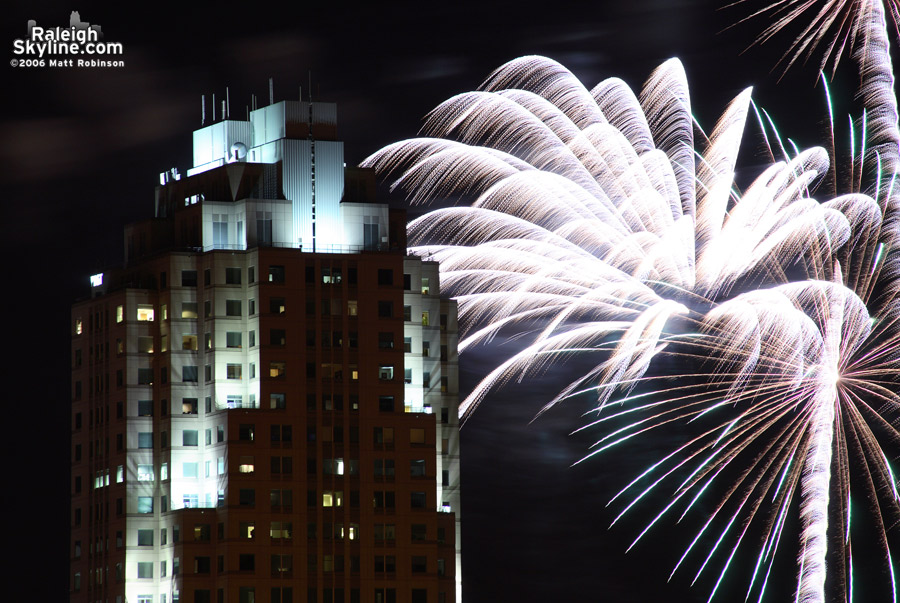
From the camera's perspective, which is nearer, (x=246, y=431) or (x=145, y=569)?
(x=246, y=431)

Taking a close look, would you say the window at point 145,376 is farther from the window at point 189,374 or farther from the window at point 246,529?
the window at point 246,529

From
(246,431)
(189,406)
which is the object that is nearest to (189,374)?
(189,406)

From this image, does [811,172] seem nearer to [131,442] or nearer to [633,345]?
[633,345]

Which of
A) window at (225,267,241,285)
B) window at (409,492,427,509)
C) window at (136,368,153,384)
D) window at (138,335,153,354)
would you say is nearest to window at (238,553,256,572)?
window at (409,492,427,509)

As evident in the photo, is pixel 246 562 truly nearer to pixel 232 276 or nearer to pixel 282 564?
pixel 282 564

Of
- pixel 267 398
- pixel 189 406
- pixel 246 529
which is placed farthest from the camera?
pixel 189 406

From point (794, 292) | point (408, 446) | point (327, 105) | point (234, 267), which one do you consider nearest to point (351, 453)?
point (408, 446)
